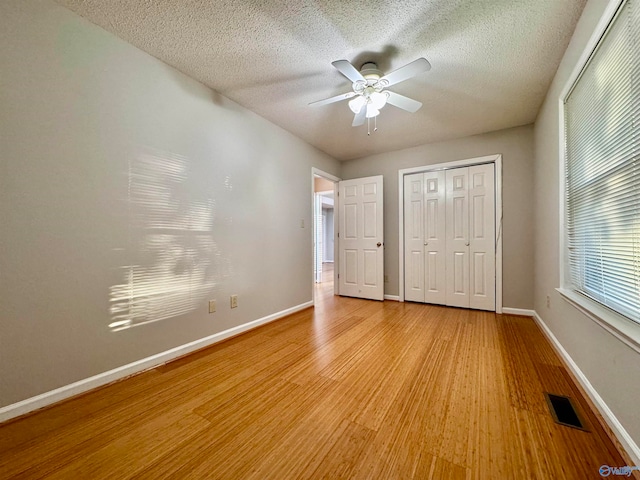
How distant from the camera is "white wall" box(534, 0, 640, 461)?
1.18 m

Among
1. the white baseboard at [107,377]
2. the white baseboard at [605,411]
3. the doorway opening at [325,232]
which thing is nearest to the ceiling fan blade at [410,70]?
the doorway opening at [325,232]

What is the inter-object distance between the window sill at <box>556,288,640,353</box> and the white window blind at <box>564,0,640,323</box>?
0.04 meters

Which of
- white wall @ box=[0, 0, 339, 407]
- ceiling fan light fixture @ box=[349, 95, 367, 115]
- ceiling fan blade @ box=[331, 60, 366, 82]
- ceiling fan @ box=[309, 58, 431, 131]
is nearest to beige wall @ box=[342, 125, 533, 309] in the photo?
ceiling fan @ box=[309, 58, 431, 131]

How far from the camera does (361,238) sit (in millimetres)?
4328

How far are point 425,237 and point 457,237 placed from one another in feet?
1.43

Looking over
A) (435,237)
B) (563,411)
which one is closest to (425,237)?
(435,237)

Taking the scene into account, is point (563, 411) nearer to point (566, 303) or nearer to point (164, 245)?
point (566, 303)

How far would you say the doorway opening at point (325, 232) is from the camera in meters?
4.49

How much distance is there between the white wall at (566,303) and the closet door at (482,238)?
495 millimetres

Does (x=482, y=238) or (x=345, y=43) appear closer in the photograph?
(x=345, y=43)

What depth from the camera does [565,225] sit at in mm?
2023

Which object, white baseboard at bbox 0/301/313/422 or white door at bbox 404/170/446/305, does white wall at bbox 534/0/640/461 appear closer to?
white door at bbox 404/170/446/305

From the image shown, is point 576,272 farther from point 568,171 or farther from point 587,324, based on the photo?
point 568,171

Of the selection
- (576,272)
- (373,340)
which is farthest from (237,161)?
(576,272)
